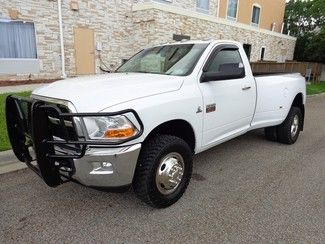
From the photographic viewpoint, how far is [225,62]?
4289 mm

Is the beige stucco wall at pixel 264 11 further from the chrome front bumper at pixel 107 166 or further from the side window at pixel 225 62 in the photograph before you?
the chrome front bumper at pixel 107 166

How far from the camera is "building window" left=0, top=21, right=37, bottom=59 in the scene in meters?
10.8

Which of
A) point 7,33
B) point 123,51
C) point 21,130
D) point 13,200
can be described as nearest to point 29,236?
point 13,200

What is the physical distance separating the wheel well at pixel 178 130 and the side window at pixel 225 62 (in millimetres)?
811

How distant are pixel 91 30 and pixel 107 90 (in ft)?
35.9

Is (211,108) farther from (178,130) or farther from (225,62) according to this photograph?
(225,62)

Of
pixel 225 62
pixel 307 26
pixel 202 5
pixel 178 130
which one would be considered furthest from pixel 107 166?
pixel 307 26

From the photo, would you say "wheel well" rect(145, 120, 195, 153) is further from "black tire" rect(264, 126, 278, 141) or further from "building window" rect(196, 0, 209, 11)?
"building window" rect(196, 0, 209, 11)

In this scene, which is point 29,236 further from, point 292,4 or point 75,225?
point 292,4

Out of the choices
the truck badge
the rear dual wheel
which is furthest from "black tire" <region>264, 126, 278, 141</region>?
the truck badge

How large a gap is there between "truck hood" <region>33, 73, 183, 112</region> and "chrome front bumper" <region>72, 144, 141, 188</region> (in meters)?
0.41

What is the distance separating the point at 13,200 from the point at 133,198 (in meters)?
1.36

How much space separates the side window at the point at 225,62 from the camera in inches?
144

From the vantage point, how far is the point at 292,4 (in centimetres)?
3194
